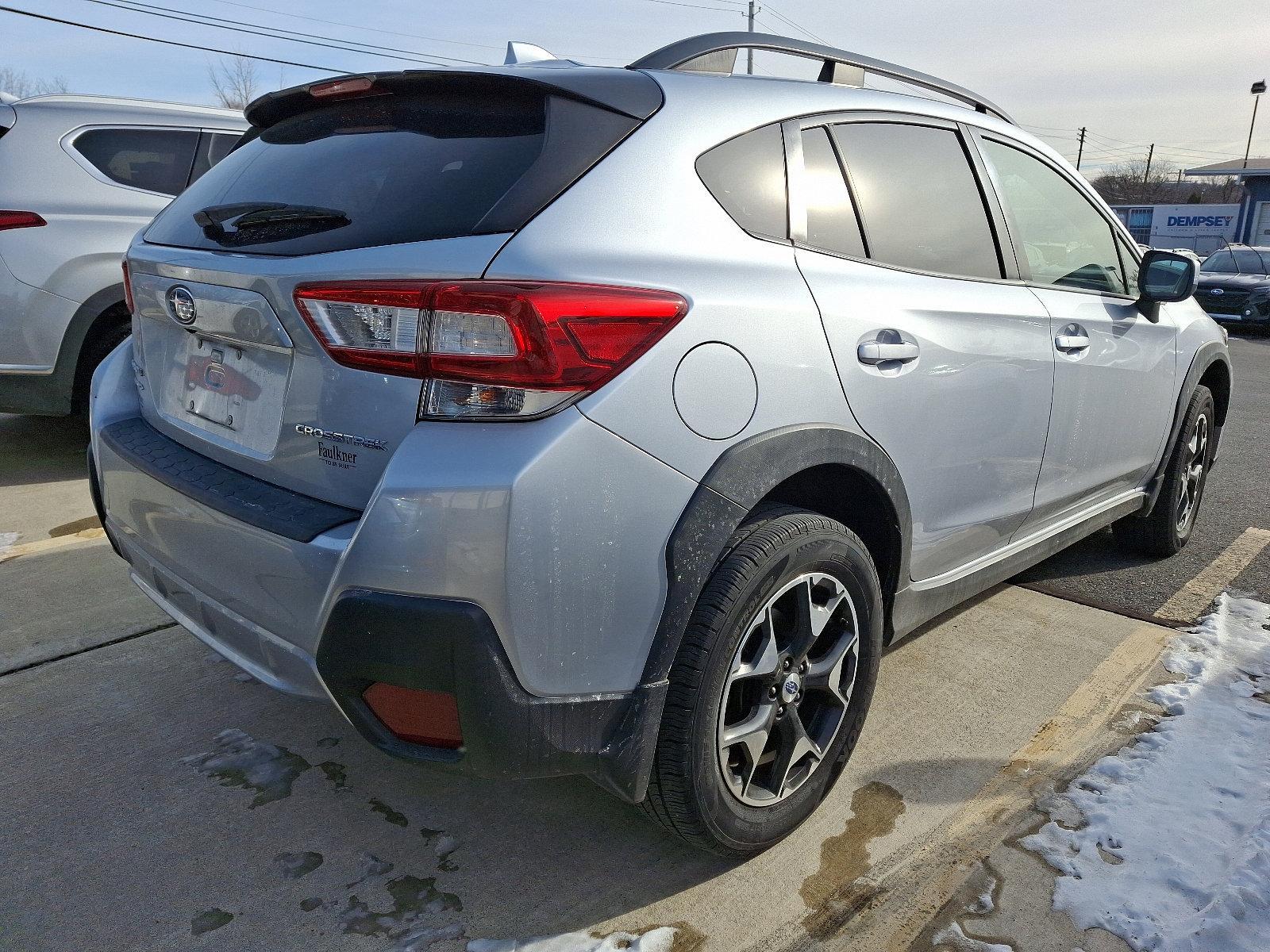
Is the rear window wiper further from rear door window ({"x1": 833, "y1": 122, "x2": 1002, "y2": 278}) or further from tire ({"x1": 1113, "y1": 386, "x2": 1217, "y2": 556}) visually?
tire ({"x1": 1113, "y1": 386, "x2": 1217, "y2": 556})

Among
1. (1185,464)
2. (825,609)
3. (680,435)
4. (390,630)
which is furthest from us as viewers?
(1185,464)

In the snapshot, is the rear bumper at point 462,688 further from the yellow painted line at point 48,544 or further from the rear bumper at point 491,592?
the yellow painted line at point 48,544

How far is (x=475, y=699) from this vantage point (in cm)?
171

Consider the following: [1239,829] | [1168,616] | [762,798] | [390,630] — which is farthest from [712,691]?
[1168,616]

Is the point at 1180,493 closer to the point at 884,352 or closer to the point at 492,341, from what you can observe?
the point at 884,352

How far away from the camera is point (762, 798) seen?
2209 millimetres

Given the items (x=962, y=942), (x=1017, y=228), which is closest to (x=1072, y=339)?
(x=1017, y=228)

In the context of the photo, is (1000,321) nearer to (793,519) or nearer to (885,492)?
(885,492)


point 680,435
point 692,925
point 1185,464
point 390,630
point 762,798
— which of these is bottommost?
→ point 692,925

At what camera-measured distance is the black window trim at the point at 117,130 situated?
193 inches

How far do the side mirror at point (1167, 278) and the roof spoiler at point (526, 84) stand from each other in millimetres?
2227

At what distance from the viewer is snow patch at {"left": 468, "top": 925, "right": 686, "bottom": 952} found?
1.97 m

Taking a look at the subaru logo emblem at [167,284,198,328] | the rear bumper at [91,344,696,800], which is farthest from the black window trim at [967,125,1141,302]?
the subaru logo emblem at [167,284,198,328]

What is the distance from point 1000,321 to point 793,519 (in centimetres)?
104
